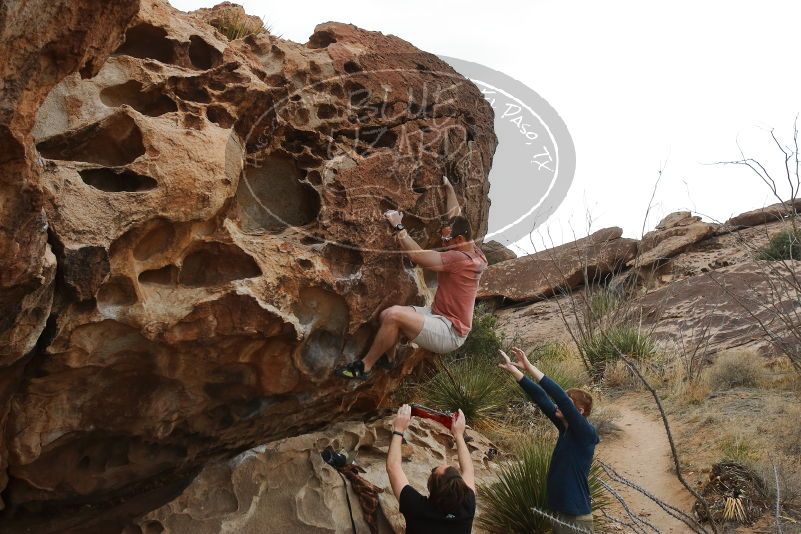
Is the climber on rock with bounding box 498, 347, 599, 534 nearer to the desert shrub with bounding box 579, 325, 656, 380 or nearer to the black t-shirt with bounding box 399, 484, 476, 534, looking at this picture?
the black t-shirt with bounding box 399, 484, 476, 534

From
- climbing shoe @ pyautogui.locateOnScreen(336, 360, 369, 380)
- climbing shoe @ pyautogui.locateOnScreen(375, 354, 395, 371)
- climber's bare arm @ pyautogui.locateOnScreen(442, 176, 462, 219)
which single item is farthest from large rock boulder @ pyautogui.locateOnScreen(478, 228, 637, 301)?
climbing shoe @ pyautogui.locateOnScreen(336, 360, 369, 380)

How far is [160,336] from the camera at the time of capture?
461 cm

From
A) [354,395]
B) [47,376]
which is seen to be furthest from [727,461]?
[47,376]

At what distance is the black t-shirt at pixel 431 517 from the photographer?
4578 millimetres

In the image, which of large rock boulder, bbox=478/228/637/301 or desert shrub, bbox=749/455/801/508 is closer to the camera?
desert shrub, bbox=749/455/801/508

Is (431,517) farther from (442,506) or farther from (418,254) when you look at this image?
(418,254)

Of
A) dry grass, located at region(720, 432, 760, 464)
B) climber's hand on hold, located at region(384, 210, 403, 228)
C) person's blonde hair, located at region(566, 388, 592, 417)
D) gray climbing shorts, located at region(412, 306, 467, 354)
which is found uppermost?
climber's hand on hold, located at region(384, 210, 403, 228)

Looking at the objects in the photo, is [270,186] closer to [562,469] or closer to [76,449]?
[76,449]

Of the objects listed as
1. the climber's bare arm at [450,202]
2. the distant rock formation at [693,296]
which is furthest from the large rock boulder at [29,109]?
the distant rock formation at [693,296]

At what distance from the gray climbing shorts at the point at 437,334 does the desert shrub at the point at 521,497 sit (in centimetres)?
161

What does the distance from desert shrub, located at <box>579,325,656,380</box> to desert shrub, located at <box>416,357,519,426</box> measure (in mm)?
3115

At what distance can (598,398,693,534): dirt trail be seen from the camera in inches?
295

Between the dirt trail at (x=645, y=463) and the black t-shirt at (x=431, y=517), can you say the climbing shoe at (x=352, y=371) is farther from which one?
the dirt trail at (x=645, y=463)

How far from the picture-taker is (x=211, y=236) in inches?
191
